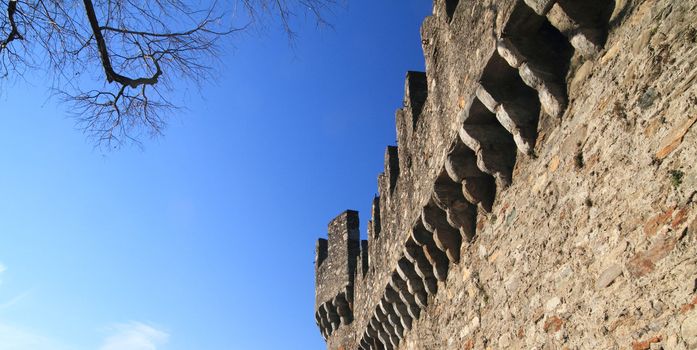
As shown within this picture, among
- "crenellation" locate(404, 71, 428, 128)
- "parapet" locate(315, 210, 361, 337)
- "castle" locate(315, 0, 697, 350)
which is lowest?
"castle" locate(315, 0, 697, 350)

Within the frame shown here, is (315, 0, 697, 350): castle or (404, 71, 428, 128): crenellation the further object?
(404, 71, 428, 128): crenellation

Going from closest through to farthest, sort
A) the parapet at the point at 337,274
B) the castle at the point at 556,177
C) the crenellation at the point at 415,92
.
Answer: the castle at the point at 556,177, the crenellation at the point at 415,92, the parapet at the point at 337,274

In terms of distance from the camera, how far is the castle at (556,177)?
2.41 m

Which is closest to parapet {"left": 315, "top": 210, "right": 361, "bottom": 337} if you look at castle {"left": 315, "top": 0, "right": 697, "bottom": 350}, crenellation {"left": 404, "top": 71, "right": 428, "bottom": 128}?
castle {"left": 315, "top": 0, "right": 697, "bottom": 350}

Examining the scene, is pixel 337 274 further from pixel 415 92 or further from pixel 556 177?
pixel 556 177

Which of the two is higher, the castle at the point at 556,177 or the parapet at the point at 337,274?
the parapet at the point at 337,274

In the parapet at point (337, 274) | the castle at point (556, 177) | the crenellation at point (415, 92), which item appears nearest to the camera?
the castle at point (556, 177)

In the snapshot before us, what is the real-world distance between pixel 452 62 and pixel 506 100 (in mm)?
1057

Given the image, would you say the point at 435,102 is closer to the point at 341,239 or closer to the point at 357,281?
the point at 357,281

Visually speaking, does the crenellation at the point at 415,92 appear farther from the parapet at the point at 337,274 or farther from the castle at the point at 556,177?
the parapet at the point at 337,274

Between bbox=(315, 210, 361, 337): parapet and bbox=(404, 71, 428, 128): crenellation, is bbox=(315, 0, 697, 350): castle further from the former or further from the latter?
bbox=(315, 210, 361, 337): parapet

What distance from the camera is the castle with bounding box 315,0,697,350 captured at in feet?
7.89

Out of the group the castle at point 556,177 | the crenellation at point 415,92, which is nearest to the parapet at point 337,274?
the castle at point 556,177

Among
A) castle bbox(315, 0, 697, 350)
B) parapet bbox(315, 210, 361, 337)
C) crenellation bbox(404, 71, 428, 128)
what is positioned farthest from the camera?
parapet bbox(315, 210, 361, 337)
